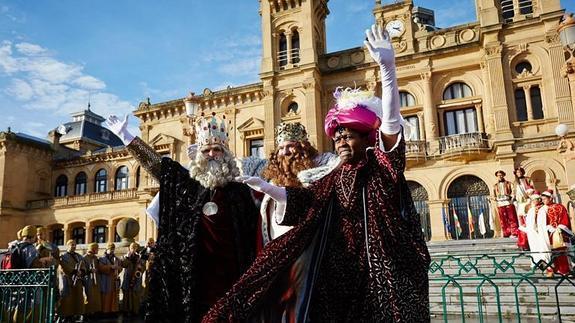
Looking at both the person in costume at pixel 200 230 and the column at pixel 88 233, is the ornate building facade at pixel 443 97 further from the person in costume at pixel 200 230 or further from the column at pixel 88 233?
the person in costume at pixel 200 230

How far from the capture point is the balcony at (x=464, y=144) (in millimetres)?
19469

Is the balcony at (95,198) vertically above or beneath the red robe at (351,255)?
above

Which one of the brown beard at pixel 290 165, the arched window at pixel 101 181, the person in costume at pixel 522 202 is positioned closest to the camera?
the brown beard at pixel 290 165

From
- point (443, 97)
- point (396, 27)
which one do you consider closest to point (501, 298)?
point (443, 97)

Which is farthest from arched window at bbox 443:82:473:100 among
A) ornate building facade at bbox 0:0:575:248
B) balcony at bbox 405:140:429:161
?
balcony at bbox 405:140:429:161

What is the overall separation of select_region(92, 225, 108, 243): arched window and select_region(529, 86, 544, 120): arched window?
2763cm

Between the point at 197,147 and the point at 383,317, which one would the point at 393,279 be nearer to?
the point at 383,317

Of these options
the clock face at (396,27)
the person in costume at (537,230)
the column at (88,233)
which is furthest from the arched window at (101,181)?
the person in costume at (537,230)

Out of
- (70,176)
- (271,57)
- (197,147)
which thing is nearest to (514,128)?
(271,57)

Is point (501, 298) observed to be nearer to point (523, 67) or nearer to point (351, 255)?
point (351, 255)

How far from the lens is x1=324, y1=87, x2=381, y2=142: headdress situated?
2.88 metres

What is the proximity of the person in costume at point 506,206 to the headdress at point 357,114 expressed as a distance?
11789 mm

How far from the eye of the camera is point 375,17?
77.9 feet

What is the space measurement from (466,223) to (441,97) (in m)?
6.24
